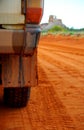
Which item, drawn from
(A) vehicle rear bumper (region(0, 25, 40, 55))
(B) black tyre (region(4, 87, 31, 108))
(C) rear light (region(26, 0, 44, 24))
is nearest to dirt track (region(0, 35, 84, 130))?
(B) black tyre (region(4, 87, 31, 108))

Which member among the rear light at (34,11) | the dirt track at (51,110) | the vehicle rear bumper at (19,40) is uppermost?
the rear light at (34,11)

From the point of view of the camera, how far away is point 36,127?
439 cm

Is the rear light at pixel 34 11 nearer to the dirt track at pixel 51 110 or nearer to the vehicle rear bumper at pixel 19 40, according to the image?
the vehicle rear bumper at pixel 19 40

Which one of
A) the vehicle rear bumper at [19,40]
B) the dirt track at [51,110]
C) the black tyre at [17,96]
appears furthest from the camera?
the black tyre at [17,96]

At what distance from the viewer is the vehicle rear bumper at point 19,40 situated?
377 cm

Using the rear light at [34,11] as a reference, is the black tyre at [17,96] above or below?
below

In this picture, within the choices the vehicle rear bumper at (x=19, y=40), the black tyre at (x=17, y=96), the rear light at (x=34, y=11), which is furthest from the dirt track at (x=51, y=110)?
the rear light at (x=34, y=11)

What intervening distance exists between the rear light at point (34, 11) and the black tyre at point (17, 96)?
4.37 feet

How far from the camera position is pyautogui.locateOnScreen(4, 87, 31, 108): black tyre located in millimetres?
4992

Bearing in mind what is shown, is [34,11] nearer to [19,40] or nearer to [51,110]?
[19,40]

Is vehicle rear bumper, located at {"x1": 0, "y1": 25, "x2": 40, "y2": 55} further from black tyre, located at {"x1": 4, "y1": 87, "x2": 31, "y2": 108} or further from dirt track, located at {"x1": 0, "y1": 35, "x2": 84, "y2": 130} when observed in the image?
black tyre, located at {"x1": 4, "y1": 87, "x2": 31, "y2": 108}

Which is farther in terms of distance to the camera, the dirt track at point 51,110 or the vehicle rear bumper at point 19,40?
the dirt track at point 51,110

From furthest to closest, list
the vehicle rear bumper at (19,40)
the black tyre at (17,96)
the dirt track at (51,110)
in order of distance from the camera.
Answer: the black tyre at (17,96) → the dirt track at (51,110) → the vehicle rear bumper at (19,40)

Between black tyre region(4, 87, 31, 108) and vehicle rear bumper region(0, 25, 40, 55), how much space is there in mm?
1157
